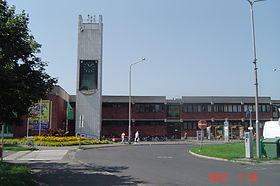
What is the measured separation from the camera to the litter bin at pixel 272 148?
1745 centimetres

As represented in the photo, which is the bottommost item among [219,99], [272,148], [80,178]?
[80,178]

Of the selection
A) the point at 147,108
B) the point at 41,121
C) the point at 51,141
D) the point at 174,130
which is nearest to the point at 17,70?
the point at 51,141

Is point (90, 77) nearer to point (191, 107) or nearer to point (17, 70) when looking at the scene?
point (191, 107)

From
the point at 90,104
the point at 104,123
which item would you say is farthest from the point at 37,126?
the point at 104,123

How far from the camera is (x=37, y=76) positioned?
39.1 feet

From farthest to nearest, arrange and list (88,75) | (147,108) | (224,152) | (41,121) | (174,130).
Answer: (174,130) → (147,108) → (88,75) → (41,121) → (224,152)

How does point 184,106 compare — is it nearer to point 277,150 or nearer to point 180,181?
point 277,150

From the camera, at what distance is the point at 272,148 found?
17.7 metres

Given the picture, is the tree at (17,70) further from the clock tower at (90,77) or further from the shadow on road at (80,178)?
the clock tower at (90,77)

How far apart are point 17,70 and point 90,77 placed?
31.4 meters

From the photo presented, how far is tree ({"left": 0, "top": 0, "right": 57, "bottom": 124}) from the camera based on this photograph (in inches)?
417

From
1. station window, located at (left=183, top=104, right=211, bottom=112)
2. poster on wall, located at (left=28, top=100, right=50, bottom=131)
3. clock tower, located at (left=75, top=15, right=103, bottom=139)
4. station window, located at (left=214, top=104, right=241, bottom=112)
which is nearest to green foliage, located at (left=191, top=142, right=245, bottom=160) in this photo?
clock tower, located at (left=75, top=15, right=103, bottom=139)

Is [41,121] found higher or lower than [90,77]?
lower

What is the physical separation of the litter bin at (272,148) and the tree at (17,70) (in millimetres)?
12798
